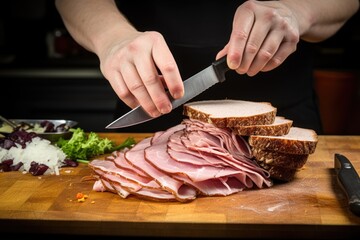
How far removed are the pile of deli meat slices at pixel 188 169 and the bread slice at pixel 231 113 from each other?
5cm

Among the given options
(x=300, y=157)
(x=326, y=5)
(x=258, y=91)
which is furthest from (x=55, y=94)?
(x=300, y=157)

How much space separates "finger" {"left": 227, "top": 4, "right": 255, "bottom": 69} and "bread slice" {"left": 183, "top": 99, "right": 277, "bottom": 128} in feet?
0.76

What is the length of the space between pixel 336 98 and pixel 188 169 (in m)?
3.66

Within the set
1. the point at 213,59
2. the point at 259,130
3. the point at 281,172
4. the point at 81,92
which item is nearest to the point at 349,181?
the point at 281,172

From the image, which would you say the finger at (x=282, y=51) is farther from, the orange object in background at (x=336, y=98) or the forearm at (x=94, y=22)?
the orange object in background at (x=336, y=98)

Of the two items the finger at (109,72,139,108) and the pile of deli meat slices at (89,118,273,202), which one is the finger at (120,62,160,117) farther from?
the pile of deli meat slices at (89,118,273,202)

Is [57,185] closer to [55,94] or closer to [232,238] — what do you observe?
[232,238]

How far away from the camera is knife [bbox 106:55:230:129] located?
8.85 ft

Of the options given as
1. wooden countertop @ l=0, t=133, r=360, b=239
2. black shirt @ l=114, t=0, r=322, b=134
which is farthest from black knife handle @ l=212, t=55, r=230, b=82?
black shirt @ l=114, t=0, r=322, b=134

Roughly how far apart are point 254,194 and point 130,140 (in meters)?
0.95

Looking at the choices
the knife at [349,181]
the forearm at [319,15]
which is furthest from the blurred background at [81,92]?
the knife at [349,181]

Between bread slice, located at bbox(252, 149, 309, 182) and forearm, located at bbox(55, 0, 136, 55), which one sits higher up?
forearm, located at bbox(55, 0, 136, 55)

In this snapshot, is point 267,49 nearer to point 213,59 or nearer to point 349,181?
point 349,181

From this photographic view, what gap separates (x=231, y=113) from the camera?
107 inches
